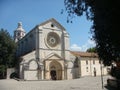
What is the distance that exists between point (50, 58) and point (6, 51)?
390 inches

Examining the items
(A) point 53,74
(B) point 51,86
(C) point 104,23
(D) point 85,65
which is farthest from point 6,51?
(C) point 104,23

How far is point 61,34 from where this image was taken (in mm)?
52375

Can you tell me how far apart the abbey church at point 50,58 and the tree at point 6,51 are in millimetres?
2709

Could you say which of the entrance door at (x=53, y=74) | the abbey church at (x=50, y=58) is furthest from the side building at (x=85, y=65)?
the entrance door at (x=53, y=74)

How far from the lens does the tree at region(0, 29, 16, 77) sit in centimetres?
4719

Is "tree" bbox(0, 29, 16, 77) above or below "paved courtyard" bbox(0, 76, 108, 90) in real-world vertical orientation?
above

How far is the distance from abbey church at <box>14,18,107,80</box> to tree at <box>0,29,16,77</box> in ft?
8.89

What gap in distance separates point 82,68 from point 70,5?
134ft

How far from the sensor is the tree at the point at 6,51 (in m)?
47.2

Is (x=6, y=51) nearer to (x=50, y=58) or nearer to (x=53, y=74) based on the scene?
(x=50, y=58)

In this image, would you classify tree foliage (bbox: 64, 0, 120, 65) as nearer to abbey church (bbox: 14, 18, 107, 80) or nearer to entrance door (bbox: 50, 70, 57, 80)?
abbey church (bbox: 14, 18, 107, 80)

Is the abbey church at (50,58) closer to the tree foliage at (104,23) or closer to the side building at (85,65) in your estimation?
the side building at (85,65)

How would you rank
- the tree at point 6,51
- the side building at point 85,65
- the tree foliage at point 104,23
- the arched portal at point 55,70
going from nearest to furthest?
the tree foliage at point 104,23, the tree at point 6,51, the arched portal at point 55,70, the side building at point 85,65

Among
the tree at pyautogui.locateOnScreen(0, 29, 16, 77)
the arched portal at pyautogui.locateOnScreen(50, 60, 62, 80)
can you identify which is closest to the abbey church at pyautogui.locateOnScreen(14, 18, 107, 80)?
the arched portal at pyautogui.locateOnScreen(50, 60, 62, 80)
